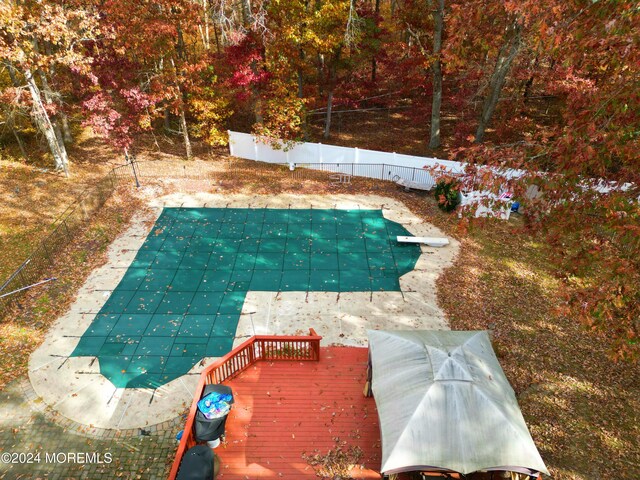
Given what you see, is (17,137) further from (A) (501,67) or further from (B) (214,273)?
(A) (501,67)

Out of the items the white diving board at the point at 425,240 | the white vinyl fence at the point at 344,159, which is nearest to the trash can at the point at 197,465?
the white diving board at the point at 425,240

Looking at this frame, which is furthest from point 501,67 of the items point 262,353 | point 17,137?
point 17,137

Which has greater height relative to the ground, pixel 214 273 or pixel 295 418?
pixel 295 418

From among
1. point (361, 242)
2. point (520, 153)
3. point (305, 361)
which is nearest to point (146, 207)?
point (361, 242)

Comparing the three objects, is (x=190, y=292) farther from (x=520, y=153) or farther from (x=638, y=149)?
(x=638, y=149)

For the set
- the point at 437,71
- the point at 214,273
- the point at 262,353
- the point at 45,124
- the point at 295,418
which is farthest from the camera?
the point at 437,71

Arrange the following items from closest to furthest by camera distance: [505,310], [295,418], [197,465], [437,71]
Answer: [197,465] < [295,418] < [505,310] < [437,71]

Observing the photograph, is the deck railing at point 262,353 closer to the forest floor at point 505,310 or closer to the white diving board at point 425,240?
the forest floor at point 505,310

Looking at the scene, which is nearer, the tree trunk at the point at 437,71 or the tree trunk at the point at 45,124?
the tree trunk at the point at 45,124
